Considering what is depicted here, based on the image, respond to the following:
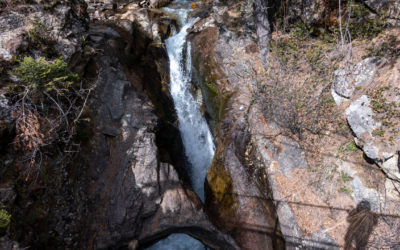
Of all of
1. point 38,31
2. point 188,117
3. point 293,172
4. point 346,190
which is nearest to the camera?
point 346,190

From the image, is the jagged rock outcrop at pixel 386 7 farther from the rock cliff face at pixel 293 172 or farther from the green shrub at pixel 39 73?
the green shrub at pixel 39 73

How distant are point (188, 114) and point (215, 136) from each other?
1810 mm

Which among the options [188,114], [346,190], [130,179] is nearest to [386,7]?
[346,190]

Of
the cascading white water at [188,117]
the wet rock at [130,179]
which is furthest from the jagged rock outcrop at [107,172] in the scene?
the cascading white water at [188,117]

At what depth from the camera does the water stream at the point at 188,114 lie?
26.6 ft

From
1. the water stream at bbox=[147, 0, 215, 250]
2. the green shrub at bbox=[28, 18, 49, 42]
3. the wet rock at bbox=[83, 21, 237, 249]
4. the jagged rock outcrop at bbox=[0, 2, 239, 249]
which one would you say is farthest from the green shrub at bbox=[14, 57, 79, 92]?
the water stream at bbox=[147, 0, 215, 250]

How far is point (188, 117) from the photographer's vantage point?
350 inches

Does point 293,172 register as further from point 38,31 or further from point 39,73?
point 38,31

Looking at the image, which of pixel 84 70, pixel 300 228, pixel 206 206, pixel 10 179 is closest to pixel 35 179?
Result: pixel 10 179

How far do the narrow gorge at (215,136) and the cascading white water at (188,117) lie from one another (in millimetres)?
81

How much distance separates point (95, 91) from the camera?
22.4 ft

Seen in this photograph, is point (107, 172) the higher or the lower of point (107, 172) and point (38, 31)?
the lower

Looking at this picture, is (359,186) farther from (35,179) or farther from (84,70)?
(84,70)

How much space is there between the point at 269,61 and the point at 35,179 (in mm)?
7893
